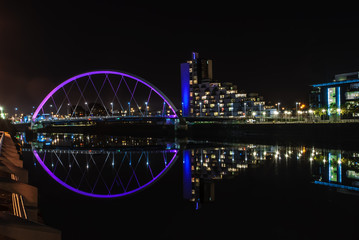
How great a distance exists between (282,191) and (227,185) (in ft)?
7.66

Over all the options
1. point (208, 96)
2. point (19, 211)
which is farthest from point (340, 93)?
point (19, 211)

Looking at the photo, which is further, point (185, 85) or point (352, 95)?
point (185, 85)

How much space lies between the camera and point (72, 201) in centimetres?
1228

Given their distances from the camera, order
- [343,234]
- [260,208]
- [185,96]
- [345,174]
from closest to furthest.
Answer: [343,234]
[260,208]
[345,174]
[185,96]

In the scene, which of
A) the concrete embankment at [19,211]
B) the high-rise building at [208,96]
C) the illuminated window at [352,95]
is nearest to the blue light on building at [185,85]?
the high-rise building at [208,96]

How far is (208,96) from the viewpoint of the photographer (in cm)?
12394

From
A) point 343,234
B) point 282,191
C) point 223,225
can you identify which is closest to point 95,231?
point 223,225

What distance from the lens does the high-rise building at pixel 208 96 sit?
114938 millimetres

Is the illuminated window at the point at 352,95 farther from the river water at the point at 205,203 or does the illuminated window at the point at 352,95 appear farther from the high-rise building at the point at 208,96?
the river water at the point at 205,203

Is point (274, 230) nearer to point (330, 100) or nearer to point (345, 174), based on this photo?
point (345, 174)

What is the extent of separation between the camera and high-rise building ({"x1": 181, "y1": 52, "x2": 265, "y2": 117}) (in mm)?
114938

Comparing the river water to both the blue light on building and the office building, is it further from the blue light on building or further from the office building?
the blue light on building

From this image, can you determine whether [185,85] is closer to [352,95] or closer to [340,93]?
[340,93]

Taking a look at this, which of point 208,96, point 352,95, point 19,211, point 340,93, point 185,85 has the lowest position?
point 19,211
